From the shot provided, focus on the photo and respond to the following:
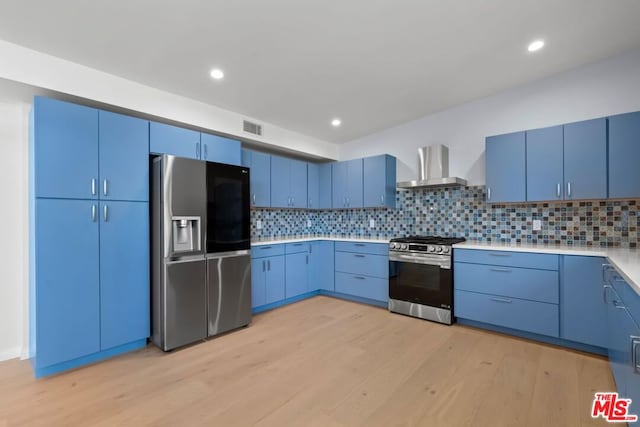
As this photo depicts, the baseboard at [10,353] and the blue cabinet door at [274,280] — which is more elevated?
the blue cabinet door at [274,280]

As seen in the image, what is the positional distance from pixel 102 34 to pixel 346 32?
1.78m

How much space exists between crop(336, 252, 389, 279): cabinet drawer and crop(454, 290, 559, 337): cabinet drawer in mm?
948

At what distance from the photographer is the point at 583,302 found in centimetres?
249

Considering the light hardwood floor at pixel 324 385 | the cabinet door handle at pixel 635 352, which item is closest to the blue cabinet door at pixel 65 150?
the light hardwood floor at pixel 324 385

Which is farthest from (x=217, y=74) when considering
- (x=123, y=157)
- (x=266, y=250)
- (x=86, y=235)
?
(x=266, y=250)

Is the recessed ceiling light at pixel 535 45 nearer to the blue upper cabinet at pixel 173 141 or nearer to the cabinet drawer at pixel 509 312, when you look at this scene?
the cabinet drawer at pixel 509 312

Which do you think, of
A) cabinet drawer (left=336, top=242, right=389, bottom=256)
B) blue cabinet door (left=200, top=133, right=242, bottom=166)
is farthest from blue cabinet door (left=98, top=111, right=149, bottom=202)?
cabinet drawer (left=336, top=242, right=389, bottom=256)

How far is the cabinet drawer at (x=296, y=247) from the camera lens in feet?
13.2

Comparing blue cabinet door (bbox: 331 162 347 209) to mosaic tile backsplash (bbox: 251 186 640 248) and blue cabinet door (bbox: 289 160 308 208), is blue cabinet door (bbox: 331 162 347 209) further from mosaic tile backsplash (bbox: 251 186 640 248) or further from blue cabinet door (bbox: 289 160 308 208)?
blue cabinet door (bbox: 289 160 308 208)

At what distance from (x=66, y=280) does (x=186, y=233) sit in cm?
93

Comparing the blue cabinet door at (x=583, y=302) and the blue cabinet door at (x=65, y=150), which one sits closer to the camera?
the blue cabinet door at (x=65, y=150)

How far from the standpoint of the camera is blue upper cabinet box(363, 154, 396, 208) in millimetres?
4176

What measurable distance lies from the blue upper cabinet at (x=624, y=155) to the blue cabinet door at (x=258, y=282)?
12.1 ft

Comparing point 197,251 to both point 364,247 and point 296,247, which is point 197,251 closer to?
point 296,247
